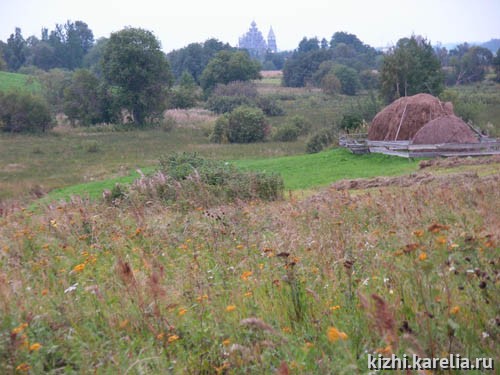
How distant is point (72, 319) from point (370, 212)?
427 cm

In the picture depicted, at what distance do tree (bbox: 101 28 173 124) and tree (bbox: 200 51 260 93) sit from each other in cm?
2332

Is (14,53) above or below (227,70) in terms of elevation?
above

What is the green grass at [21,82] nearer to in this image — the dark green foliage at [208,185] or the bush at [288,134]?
the bush at [288,134]

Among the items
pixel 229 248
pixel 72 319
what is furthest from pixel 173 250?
pixel 72 319

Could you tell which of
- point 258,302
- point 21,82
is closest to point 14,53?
point 21,82

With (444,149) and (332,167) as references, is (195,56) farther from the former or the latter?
(444,149)

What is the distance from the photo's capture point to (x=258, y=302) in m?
3.86

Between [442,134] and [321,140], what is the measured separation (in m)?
11.2

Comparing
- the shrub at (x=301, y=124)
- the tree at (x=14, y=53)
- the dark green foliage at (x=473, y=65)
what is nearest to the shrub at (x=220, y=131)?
the shrub at (x=301, y=124)

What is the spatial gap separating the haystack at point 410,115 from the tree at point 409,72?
14.8 m

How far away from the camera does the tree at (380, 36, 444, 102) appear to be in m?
40.2

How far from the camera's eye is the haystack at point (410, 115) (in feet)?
78.4

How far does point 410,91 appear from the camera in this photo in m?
41.1

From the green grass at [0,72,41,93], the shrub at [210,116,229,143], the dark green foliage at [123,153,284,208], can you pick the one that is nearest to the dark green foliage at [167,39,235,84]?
the green grass at [0,72,41,93]
